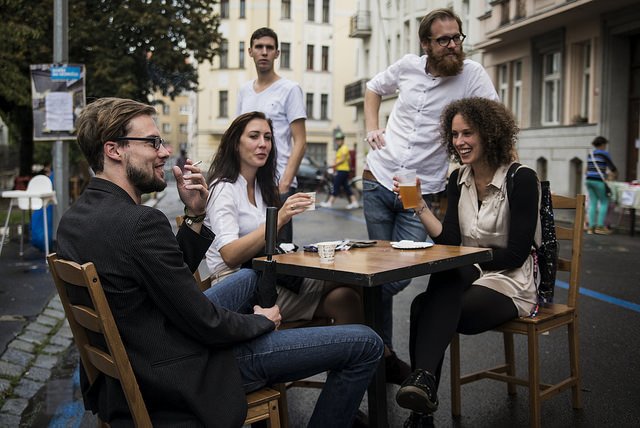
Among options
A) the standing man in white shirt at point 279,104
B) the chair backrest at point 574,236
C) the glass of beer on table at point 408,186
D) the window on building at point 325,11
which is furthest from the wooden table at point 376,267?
the window on building at point 325,11

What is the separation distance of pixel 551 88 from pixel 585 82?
2173 millimetres

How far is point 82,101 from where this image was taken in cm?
1090

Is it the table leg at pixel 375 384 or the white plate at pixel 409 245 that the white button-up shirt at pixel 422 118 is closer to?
the white plate at pixel 409 245

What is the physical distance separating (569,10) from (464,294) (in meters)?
19.0

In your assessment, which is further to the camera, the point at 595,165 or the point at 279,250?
the point at 595,165

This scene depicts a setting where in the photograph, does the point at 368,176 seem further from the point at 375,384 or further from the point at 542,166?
the point at 542,166

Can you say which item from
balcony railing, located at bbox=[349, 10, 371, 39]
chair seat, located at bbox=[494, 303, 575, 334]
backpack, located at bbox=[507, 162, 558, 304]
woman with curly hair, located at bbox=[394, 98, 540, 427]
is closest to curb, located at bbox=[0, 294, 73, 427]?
woman with curly hair, located at bbox=[394, 98, 540, 427]

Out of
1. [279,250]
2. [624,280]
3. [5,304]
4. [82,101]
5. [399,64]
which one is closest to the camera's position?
[279,250]

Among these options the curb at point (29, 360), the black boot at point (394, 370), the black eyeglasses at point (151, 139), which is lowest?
the curb at point (29, 360)

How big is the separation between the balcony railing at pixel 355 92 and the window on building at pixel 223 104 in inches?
560

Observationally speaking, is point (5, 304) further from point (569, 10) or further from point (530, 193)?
point (569, 10)

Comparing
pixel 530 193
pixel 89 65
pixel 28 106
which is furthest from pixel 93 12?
pixel 530 193

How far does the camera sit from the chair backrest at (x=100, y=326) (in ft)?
8.51

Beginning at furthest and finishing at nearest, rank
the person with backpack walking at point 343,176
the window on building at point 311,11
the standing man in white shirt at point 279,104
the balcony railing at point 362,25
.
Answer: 1. the window on building at point 311,11
2. the balcony railing at point 362,25
3. the person with backpack walking at point 343,176
4. the standing man in white shirt at point 279,104
